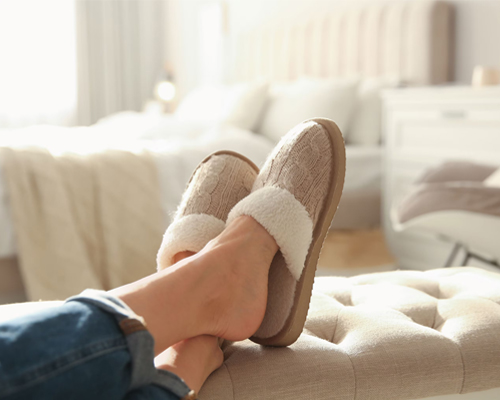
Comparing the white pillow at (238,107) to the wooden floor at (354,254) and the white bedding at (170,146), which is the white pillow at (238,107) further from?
the wooden floor at (354,254)

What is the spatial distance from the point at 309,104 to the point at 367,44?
572 millimetres

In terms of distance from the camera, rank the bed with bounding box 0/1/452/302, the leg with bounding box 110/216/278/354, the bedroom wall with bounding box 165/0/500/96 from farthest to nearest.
A: the bedroom wall with bounding box 165/0/500/96
the bed with bounding box 0/1/452/302
the leg with bounding box 110/216/278/354

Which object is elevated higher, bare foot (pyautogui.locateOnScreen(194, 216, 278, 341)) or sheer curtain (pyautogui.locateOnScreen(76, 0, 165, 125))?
sheer curtain (pyautogui.locateOnScreen(76, 0, 165, 125))

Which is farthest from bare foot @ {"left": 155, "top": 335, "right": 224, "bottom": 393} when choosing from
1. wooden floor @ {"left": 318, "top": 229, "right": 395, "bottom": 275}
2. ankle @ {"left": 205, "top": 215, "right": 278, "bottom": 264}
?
wooden floor @ {"left": 318, "top": 229, "right": 395, "bottom": 275}

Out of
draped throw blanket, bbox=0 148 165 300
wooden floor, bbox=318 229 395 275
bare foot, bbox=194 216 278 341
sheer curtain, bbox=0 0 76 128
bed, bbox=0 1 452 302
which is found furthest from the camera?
sheer curtain, bbox=0 0 76 128

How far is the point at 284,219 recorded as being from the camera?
34.5 inches

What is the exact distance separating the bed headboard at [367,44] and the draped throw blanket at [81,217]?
1486 millimetres

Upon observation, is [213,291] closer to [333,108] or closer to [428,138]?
[428,138]

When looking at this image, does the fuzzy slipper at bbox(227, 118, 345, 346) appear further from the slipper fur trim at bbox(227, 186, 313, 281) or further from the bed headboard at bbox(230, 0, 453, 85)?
the bed headboard at bbox(230, 0, 453, 85)

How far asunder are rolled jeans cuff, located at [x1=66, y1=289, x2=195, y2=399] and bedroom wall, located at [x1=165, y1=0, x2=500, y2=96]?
8.64 feet

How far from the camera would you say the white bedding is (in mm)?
2307

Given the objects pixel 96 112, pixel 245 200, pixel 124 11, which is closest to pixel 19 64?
pixel 96 112

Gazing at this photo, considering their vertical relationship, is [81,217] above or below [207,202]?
below

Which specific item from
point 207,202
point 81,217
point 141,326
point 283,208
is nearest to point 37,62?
point 81,217
